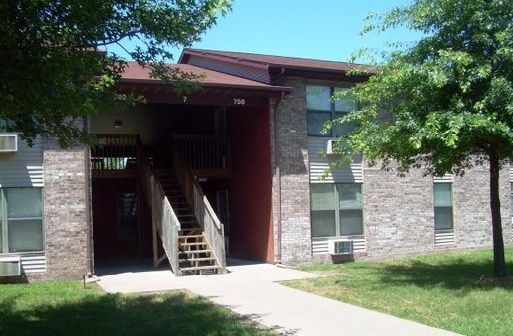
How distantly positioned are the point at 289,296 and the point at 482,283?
12.9 feet

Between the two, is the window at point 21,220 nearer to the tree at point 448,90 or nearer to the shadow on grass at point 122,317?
the shadow on grass at point 122,317

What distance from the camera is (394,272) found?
15438mm

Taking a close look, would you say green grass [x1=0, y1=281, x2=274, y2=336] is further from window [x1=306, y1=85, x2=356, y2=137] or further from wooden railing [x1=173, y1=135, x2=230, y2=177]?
window [x1=306, y1=85, x2=356, y2=137]

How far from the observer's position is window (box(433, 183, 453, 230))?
784 inches

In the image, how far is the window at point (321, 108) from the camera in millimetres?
17781

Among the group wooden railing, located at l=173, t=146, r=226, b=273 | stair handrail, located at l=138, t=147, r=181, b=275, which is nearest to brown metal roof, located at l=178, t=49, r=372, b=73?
wooden railing, located at l=173, t=146, r=226, b=273

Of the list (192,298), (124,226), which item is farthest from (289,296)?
(124,226)

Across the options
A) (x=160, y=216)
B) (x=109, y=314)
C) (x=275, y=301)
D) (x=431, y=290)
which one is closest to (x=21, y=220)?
(x=160, y=216)

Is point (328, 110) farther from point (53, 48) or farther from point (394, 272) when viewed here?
point (53, 48)

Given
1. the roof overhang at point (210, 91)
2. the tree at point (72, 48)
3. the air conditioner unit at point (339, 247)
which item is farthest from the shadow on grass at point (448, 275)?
the tree at point (72, 48)

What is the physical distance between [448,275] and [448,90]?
4.66 m

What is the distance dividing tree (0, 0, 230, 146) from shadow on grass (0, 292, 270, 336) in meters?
2.77

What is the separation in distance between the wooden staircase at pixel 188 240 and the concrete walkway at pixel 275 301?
0.47m

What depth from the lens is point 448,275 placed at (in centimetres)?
1440
